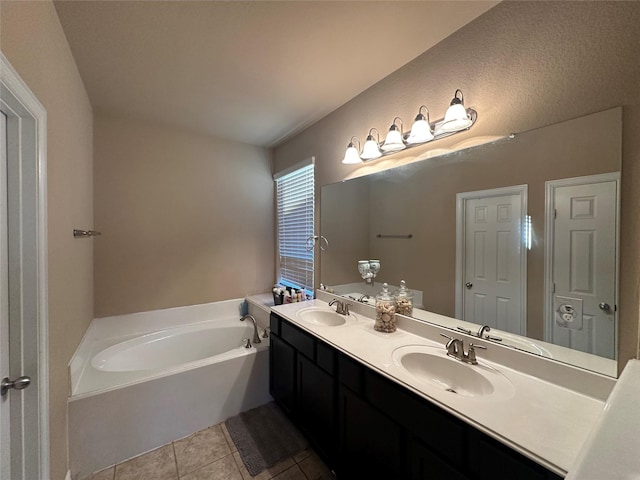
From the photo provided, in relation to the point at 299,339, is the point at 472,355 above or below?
above

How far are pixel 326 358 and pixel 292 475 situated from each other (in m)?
0.77

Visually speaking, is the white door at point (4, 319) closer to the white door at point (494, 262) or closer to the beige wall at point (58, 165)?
the beige wall at point (58, 165)

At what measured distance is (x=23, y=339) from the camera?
105 centimetres

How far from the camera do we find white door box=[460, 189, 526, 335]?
122cm

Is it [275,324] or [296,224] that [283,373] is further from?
[296,224]

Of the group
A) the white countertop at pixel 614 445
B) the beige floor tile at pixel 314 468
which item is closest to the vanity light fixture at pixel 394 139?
the white countertop at pixel 614 445

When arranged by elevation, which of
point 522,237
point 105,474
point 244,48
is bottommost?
point 105,474

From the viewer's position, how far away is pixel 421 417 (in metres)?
0.99

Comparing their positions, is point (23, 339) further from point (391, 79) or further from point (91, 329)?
point (391, 79)

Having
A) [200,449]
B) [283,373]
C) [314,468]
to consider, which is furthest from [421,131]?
[200,449]

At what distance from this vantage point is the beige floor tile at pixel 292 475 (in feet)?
5.09

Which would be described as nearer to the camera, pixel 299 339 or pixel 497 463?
pixel 497 463

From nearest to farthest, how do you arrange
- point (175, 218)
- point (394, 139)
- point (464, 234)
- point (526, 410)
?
1. point (526, 410)
2. point (464, 234)
3. point (394, 139)
4. point (175, 218)

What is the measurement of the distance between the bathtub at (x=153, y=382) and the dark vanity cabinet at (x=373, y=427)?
496 mm
